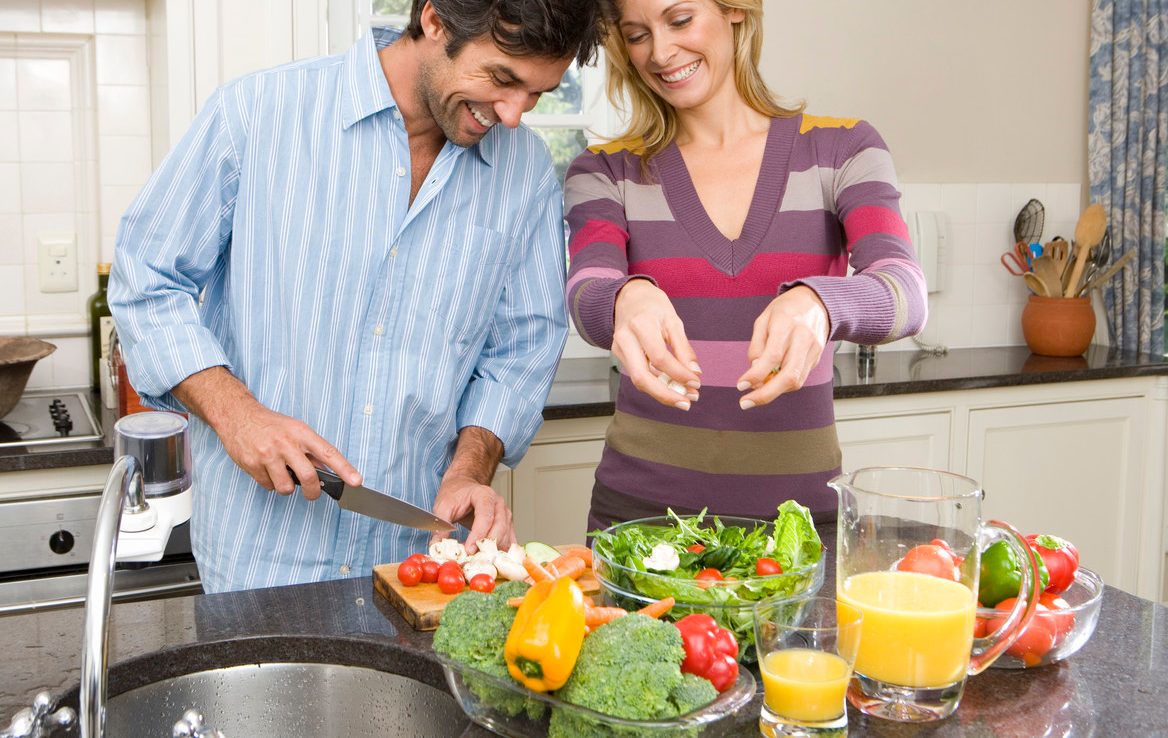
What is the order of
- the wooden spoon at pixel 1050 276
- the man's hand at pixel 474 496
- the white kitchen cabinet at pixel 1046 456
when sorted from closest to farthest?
the man's hand at pixel 474 496
the white kitchen cabinet at pixel 1046 456
the wooden spoon at pixel 1050 276

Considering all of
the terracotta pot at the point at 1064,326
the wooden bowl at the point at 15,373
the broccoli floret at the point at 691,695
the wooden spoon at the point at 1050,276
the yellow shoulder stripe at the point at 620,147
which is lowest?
the broccoli floret at the point at 691,695

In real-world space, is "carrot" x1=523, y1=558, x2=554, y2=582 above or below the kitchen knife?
below

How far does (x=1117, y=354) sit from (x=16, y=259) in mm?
3069

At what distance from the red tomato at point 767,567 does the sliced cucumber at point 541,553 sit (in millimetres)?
295

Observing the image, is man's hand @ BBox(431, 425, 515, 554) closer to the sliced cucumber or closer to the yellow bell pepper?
the sliced cucumber

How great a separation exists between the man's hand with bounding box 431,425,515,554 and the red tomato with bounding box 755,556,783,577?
1.41ft

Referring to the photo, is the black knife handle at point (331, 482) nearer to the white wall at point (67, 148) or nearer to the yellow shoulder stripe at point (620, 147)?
the yellow shoulder stripe at point (620, 147)

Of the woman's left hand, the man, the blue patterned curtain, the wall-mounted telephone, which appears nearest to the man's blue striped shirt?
the man

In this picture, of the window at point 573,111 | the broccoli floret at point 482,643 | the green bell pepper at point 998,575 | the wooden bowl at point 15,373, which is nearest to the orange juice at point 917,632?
the green bell pepper at point 998,575

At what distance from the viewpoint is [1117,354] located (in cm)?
351

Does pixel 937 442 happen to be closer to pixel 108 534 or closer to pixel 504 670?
pixel 504 670

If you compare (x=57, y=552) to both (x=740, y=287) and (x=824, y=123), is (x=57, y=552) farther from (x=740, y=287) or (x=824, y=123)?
(x=824, y=123)

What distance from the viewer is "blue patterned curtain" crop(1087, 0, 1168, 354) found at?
357 centimetres

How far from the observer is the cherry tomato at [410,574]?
54.0 inches
